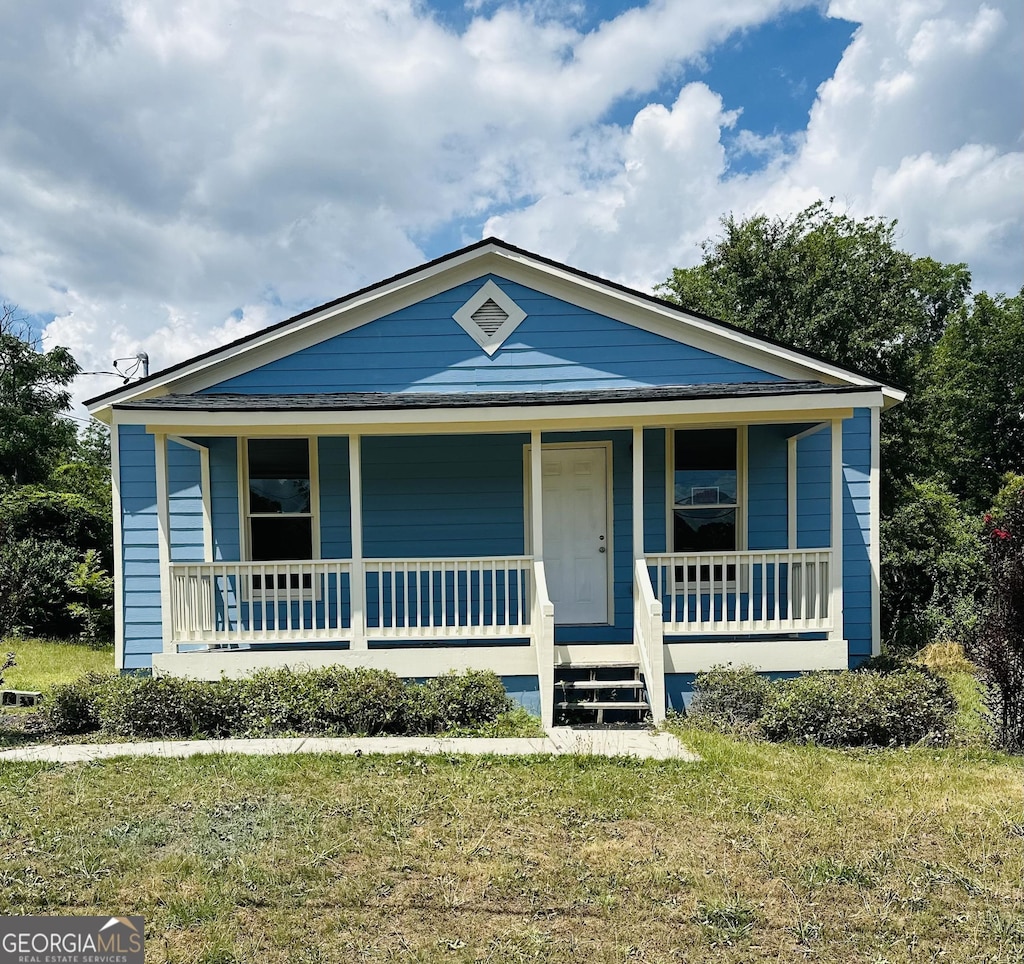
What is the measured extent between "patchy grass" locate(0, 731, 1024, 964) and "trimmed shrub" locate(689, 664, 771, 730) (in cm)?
109

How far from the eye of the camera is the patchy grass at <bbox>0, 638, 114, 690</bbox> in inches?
356

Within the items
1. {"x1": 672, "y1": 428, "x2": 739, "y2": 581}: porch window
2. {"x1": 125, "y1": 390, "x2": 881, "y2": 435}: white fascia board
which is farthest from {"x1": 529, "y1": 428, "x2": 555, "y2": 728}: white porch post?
{"x1": 672, "y1": 428, "x2": 739, "y2": 581}: porch window

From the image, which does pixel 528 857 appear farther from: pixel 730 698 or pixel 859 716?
pixel 859 716

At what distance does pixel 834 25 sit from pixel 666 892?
45.3 ft

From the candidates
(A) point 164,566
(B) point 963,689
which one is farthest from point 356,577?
(B) point 963,689

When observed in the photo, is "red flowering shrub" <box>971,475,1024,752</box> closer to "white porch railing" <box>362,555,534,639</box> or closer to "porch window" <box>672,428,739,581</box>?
"porch window" <box>672,428,739,581</box>

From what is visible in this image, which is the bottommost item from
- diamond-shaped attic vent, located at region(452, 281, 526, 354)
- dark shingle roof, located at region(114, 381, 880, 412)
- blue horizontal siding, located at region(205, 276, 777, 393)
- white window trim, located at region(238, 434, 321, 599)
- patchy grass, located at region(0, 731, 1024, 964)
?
patchy grass, located at region(0, 731, 1024, 964)

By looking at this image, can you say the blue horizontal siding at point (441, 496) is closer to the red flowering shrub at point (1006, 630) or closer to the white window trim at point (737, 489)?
the white window trim at point (737, 489)

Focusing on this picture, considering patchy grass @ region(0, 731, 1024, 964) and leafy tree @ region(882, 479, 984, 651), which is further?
leafy tree @ region(882, 479, 984, 651)

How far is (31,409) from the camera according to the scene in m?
18.5

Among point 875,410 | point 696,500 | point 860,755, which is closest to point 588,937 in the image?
point 860,755

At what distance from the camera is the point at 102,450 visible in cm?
2420

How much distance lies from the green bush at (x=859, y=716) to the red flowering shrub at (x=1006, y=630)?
0.51m

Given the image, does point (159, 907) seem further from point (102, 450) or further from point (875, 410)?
point (102, 450)
